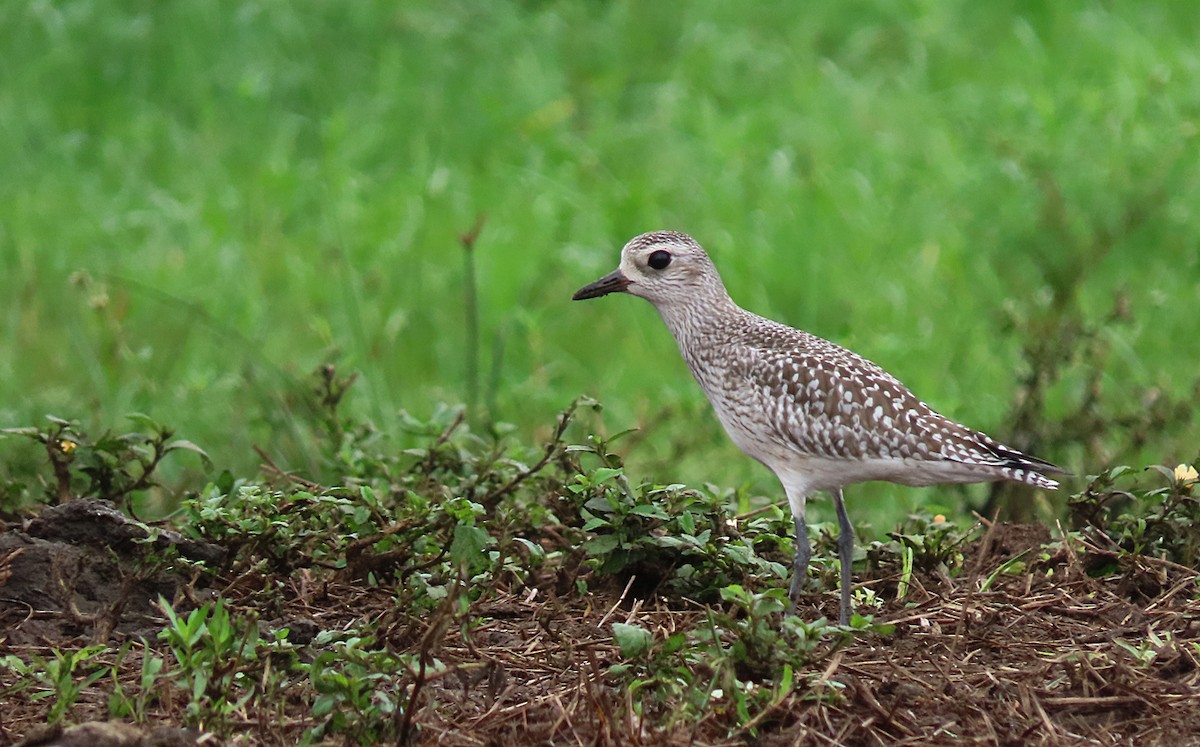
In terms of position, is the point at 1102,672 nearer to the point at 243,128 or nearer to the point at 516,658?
the point at 516,658

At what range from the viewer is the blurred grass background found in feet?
29.2

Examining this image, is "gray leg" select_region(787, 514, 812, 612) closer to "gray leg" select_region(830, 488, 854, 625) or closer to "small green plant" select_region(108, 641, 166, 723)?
"gray leg" select_region(830, 488, 854, 625)

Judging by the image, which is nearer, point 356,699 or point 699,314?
point 356,699

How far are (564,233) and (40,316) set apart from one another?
315 centimetres

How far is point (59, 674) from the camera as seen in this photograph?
4.26 meters

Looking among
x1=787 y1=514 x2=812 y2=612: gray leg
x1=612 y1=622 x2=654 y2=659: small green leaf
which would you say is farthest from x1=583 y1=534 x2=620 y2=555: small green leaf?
x1=612 y1=622 x2=654 y2=659: small green leaf

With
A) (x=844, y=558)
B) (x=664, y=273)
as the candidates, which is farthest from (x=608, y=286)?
(x=844, y=558)

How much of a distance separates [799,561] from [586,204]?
19.1 ft

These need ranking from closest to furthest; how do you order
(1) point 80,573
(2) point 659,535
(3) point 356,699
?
(3) point 356,699 → (1) point 80,573 → (2) point 659,535

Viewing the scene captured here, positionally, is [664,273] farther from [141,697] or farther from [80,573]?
[141,697]

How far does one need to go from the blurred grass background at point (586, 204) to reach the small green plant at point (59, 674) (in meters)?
2.56

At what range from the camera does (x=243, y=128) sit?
11.7m

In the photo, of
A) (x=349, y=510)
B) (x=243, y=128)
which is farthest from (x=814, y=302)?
(x=349, y=510)

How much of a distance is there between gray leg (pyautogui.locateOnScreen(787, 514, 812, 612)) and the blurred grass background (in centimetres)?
237
